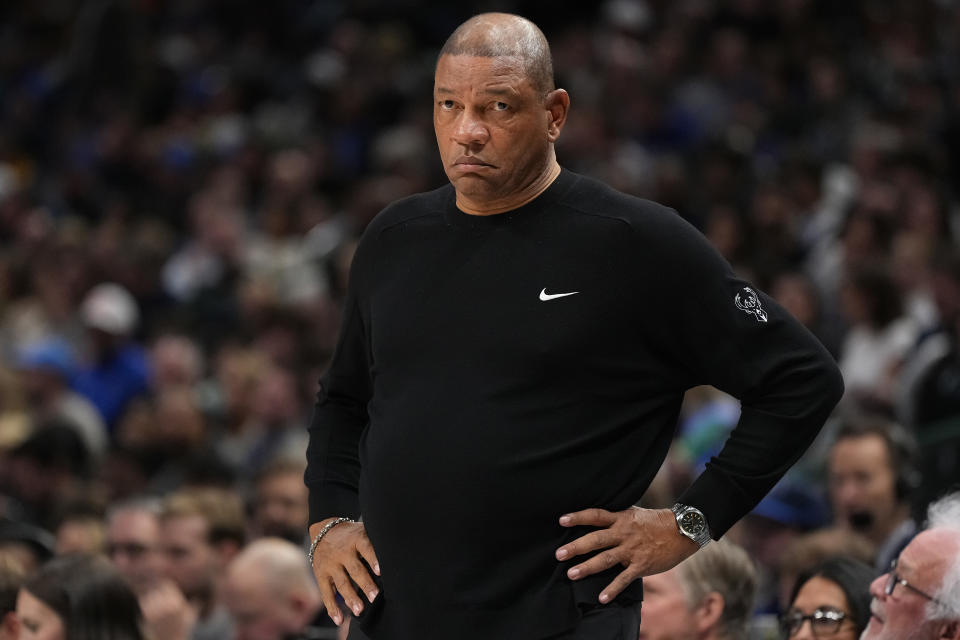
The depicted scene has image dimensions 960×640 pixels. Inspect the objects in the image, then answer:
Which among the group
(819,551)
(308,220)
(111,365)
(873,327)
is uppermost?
(308,220)

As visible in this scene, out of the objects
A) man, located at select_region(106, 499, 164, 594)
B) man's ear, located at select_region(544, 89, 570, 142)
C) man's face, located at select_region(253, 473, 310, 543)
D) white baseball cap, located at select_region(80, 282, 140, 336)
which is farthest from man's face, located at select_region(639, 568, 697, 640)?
white baseball cap, located at select_region(80, 282, 140, 336)

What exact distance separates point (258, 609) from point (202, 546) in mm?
761

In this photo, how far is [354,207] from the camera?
10.4m

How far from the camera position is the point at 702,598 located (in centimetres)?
379

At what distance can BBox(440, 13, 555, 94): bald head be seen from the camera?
2.62 metres

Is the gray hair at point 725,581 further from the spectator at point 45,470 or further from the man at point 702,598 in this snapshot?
the spectator at point 45,470

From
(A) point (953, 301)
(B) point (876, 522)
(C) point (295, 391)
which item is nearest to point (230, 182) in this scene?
(C) point (295, 391)

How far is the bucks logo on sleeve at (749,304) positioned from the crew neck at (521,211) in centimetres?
35

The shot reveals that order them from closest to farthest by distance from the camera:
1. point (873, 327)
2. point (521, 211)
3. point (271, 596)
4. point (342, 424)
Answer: point (521, 211) < point (342, 424) < point (271, 596) < point (873, 327)

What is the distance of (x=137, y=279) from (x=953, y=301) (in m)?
5.48

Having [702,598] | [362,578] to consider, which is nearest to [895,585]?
[702,598]

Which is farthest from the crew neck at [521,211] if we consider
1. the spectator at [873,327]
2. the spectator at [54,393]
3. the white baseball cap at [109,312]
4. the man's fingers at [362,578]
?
the white baseball cap at [109,312]

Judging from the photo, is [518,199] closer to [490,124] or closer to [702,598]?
[490,124]

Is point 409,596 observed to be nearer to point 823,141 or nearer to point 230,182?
point 823,141
